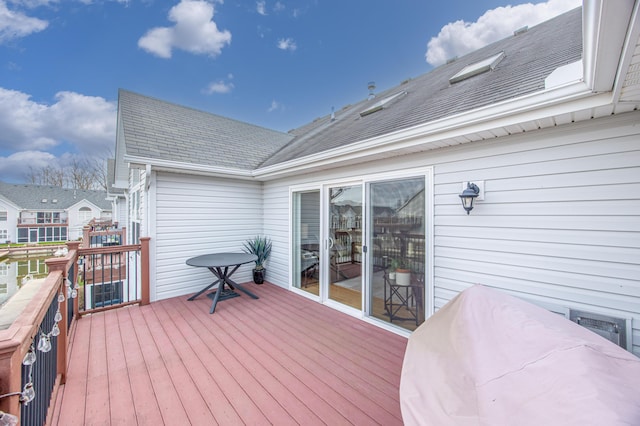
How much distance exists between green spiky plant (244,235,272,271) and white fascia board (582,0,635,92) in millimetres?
5098

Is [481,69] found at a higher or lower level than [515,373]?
higher

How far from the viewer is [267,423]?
188 centimetres

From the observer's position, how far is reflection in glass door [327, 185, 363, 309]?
3.78 meters

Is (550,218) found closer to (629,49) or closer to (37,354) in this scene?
(629,49)

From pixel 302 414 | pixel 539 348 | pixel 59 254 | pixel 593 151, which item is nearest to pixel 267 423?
pixel 302 414

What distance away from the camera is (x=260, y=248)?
5434 mm

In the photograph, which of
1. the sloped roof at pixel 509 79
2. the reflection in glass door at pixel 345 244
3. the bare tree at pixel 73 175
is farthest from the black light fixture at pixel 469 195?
the bare tree at pixel 73 175

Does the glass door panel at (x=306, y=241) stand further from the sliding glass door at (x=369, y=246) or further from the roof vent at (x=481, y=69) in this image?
the roof vent at (x=481, y=69)

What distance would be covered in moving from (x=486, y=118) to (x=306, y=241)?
3.32 metres

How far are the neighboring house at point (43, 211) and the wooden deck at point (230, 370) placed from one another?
75.7 feet

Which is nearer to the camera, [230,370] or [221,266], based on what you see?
[230,370]

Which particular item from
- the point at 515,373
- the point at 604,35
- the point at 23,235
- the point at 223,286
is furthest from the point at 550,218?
the point at 23,235

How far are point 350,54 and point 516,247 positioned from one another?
7.72 m

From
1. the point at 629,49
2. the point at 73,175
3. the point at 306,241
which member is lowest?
the point at 306,241
